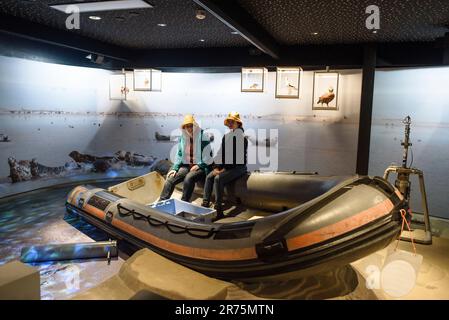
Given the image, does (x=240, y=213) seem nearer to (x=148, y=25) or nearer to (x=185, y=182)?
(x=185, y=182)

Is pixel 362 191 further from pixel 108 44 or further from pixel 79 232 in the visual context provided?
pixel 108 44

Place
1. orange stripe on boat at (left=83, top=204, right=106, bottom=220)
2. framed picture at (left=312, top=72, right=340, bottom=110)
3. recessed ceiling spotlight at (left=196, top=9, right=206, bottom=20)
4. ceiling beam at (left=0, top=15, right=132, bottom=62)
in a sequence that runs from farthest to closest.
Result: 1. framed picture at (left=312, top=72, right=340, bottom=110)
2. ceiling beam at (left=0, top=15, right=132, bottom=62)
3. orange stripe on boat at (left=83, top=204, right=106, bottom=220)
4. recessed ceiling spotlight at (left=196, top=9, right=206, bottom=20)

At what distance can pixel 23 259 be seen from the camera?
121 inches

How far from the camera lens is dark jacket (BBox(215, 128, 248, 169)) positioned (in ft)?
13.8

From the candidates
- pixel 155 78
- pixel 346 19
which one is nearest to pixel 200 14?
pixel 346 19

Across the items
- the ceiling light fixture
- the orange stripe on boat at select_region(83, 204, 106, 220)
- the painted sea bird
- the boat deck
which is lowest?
the boat deck

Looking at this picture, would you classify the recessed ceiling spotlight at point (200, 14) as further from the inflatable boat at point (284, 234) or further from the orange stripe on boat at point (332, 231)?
the orange stripe on boat at point (332, 231)

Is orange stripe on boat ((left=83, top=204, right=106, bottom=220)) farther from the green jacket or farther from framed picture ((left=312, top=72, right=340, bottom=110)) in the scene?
framed picture ((left=312, top=72, right=340, bottom=110))

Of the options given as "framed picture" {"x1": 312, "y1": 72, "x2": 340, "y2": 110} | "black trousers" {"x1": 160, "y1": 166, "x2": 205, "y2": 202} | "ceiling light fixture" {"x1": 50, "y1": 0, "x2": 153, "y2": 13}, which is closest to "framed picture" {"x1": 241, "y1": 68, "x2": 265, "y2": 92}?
"framed picture" {"x1": 312, "y1": 72, "x2": 340, "y2": 110}

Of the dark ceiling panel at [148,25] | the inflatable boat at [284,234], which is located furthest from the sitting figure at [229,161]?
the dark ceiling panel at [148,25]

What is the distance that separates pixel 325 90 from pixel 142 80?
2.86 metres

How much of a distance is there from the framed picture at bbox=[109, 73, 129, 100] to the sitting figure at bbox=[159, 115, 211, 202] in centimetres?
189

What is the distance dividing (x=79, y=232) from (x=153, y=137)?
2.81 metres

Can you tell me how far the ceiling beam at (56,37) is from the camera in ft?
12.9
